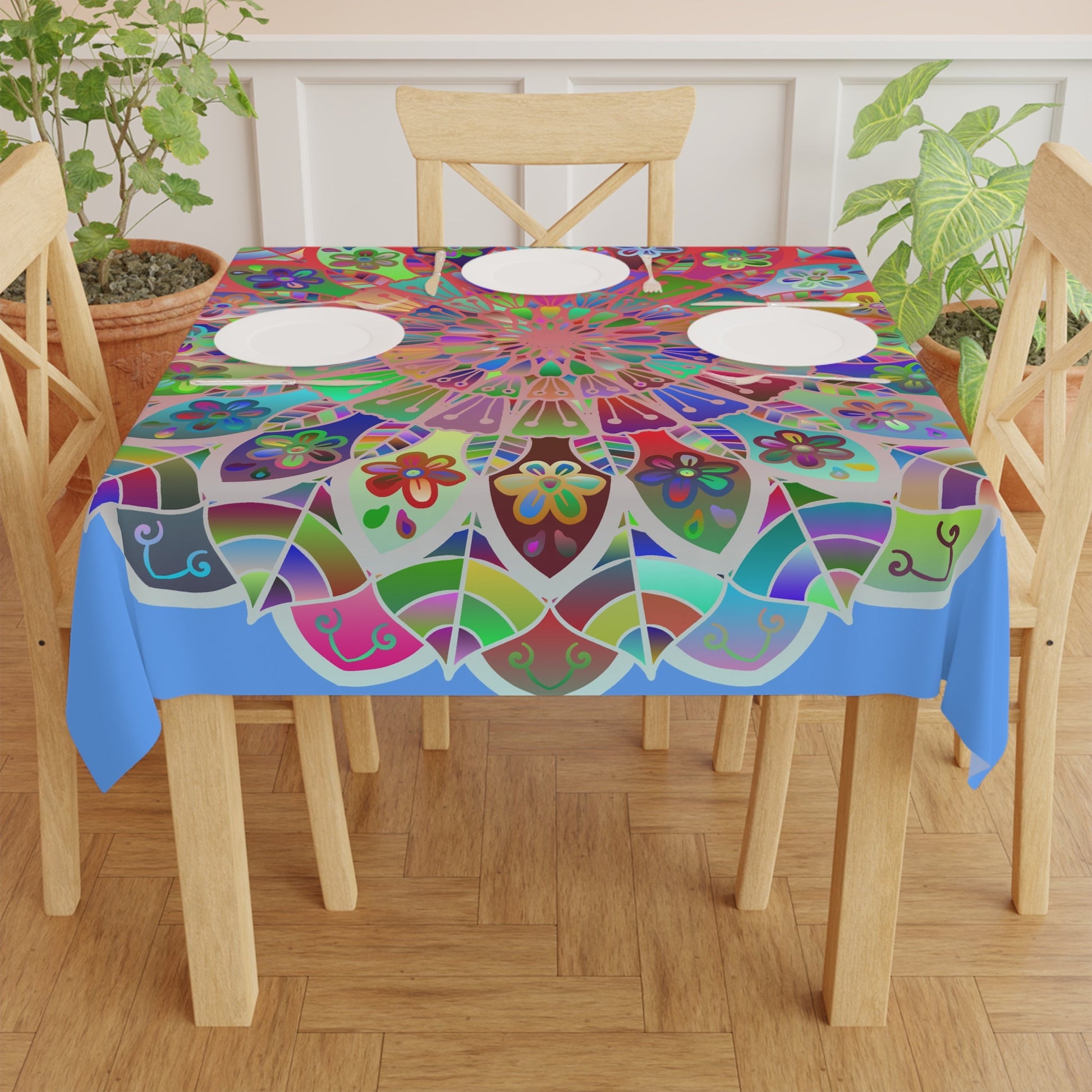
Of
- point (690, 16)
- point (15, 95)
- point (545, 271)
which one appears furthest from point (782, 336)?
point (690, 16)

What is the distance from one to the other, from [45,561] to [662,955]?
92 centimetres

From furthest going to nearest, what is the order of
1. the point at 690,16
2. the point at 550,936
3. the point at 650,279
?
the point at 690,16 → the point at 650,279 → the point at 550,936

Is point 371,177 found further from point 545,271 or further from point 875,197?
point 545,271

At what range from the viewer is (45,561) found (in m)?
1.51

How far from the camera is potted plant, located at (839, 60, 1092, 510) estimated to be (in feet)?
7.53

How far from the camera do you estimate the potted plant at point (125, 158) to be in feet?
7.52

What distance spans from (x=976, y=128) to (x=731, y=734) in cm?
149

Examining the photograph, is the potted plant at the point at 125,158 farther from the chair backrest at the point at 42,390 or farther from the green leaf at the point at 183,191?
the chair backrest at the point at 42,390

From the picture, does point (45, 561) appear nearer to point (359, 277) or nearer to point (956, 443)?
point (359, 277)

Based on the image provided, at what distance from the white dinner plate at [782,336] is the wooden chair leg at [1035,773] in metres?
0.42

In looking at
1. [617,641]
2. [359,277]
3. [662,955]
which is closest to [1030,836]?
[662,955]

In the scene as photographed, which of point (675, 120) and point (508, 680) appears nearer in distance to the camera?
point (508, 680)

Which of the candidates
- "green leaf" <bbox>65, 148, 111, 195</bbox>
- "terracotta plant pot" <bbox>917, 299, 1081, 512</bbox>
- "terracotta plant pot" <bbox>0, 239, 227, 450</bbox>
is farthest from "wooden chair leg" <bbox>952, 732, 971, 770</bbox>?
"green leaf" <bbox>65, 148, 111, 195</bbox>

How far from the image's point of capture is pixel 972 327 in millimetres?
2758
